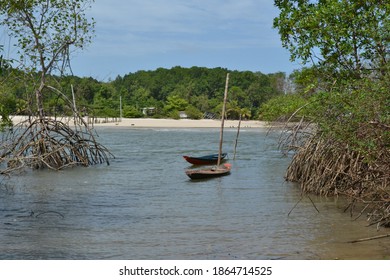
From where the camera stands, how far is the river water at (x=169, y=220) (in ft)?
25.6

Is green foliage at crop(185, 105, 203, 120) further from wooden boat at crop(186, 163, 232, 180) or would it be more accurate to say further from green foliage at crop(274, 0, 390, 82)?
green foliage at crop(274, 0, 390, 82)

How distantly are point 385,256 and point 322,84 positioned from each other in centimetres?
522

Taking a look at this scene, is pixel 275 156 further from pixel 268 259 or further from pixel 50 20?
pixel 268 259

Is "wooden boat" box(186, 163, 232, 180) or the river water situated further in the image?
"wooden boat" box(186, 163, 232, 180)

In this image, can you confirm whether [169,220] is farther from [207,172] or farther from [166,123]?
[166,123]

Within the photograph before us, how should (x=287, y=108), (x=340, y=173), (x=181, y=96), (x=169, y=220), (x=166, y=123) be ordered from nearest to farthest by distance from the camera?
(x=169, y=220) < (x=340, y=173) < (x=287, y=108) < (x=166, y=123) < (x=181, y=96)

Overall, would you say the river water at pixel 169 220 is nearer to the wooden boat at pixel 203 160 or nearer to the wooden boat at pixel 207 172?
the wooden boat at pixel 207 172

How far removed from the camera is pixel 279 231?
29.7 ft

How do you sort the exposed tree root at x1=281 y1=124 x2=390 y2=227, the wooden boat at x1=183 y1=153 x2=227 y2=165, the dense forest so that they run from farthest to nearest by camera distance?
the dense forest < the wooden boat at x1=183 y1=153 x2=227 y2=165 < the exposed tree root at x1=281 y1=124 x2=390 y2=227

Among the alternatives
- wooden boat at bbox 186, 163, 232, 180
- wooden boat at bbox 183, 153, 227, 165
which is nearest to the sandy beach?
wooden boat at bbox 183, 153, 227, 165

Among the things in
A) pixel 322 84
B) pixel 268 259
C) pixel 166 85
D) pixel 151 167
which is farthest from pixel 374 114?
pixel 166 85

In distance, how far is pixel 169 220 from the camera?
10023 mm

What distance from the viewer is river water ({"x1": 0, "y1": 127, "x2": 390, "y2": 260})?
25.6 feet

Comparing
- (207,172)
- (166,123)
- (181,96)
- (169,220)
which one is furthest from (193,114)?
(169,220)
